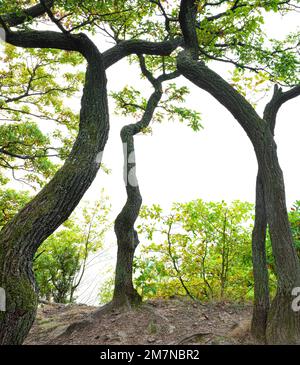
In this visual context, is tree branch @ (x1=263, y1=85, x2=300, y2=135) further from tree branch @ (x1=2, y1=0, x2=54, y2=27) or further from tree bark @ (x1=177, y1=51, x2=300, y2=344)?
tree branch @ (x1=2, y1=0, x2=54, y2=27)

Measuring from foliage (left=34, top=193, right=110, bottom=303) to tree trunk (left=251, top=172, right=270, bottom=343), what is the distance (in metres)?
9.59

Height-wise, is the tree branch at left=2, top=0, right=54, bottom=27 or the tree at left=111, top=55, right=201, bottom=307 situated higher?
the tree branch at left=2, top=0, right=54, bottom=27

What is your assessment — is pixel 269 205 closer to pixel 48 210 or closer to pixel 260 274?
pixel 260 274

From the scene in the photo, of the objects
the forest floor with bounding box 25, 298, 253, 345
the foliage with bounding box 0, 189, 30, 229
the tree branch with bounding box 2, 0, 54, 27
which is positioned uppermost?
the tree branch with bounding box 2, 0, 54, 27

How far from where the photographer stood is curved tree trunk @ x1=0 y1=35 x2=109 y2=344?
311cm

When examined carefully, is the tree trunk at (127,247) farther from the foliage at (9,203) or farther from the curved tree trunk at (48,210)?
the foliage at (9,203)

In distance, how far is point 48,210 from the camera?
11.7 feet

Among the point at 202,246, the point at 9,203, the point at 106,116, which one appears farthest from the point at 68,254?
the point at 106,116

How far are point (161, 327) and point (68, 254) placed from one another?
30.5ft

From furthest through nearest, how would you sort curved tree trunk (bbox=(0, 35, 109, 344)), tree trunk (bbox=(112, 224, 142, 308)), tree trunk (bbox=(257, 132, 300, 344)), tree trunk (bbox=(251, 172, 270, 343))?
tree trunk (bbox=(112, 224, 142, 308)) < tree trunk (bbox=(251, 172, 270, 343)) < tree trunk (bbox=(257, 132, 300, 344)) < curved tree trunk (bbox=(0, 35, 109, 344))

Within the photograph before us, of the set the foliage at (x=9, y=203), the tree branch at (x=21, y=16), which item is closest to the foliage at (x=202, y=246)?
the tree branch at (x=21, y=16)

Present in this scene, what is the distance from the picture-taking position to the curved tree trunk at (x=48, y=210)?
311 cm

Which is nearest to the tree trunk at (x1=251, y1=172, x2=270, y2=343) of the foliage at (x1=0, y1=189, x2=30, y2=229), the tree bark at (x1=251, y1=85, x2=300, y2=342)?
the tree bark at (x1=251, y1=85, x2=300, y2=342)
